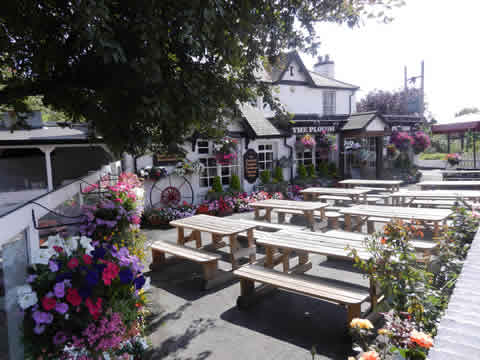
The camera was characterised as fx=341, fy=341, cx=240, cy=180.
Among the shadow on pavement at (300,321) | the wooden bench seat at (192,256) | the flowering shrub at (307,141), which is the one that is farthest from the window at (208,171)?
the shadow on pavement at (300,321)

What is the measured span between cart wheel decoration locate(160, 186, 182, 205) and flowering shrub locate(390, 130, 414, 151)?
43.0 feet

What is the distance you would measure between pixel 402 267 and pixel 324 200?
30.1ft

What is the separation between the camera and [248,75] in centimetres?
440

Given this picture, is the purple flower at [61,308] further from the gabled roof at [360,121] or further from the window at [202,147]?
the gabled roof at [360,121]

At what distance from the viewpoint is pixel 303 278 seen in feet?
15.0

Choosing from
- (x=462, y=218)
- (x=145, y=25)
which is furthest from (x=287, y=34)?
(x=462, y=218)

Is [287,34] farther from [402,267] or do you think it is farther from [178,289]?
[178,289]

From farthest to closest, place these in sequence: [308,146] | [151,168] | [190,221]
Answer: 1. [308,146]
2. [151,168]
3. [190,221]

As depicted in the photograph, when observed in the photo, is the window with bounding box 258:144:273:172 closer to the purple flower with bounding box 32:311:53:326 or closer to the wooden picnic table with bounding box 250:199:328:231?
the wooden picnic table with bounding box 250:199:328:231

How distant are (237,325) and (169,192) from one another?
23.4ft

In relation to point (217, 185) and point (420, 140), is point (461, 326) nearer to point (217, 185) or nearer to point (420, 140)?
point (217, 185)

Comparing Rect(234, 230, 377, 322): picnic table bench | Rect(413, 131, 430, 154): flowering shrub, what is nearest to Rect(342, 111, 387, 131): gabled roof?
Rect(413, 131, 430, 154): flowering shrub

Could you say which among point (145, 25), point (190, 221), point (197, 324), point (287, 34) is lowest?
point (197, 324)

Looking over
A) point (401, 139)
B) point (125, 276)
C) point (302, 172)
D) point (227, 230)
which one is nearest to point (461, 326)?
point (125, 276)
